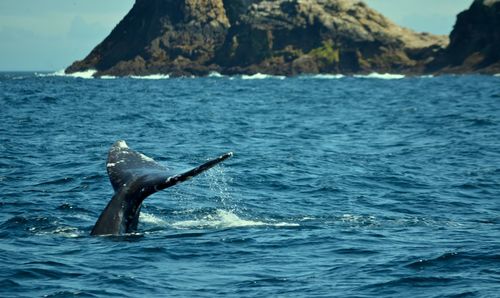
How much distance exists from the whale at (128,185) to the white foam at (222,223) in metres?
2.02

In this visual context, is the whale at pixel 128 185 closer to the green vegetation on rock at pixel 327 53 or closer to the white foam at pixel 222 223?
the white foam at pixel 222 223

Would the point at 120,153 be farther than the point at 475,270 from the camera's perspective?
Yes

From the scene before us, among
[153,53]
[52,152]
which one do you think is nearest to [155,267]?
[52,152]

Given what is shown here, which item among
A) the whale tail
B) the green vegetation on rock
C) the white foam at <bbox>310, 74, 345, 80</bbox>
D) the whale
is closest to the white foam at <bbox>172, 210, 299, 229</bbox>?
the whale

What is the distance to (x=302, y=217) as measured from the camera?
16266mm

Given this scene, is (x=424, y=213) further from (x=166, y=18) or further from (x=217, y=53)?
(x=166, y=18)

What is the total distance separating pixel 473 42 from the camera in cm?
12288

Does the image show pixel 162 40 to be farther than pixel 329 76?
Yes

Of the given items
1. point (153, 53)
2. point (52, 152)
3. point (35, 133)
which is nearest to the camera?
point (52, 152)

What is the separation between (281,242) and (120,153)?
2962mm

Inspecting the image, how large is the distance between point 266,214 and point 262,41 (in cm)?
12747

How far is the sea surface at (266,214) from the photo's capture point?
11.1 metres

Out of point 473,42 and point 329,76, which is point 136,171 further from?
point 329,76

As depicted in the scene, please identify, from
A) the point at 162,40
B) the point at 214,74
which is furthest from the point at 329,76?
the point at 162,40
